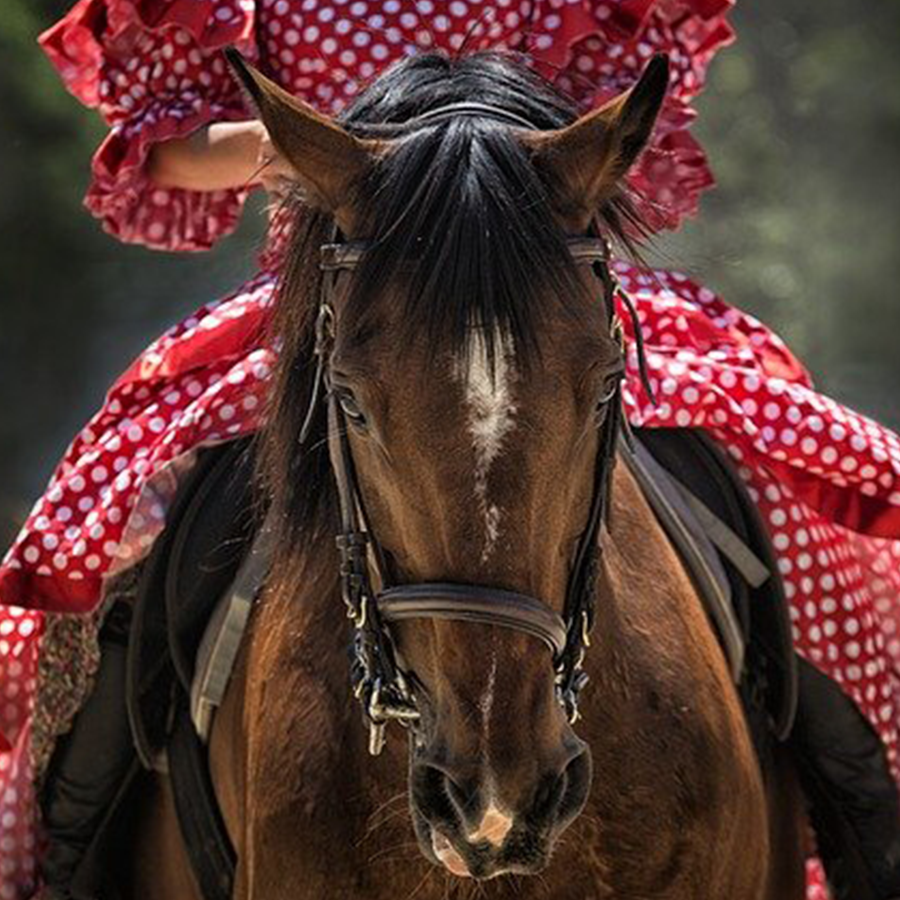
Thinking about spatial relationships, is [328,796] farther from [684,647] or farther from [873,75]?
[873,75]

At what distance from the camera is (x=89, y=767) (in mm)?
4887

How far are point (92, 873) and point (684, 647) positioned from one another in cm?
138

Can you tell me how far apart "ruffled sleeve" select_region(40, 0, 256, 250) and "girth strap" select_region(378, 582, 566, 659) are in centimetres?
189

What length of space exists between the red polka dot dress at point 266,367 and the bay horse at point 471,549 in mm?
427

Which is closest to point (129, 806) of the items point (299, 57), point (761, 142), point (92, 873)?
point (92, 873)

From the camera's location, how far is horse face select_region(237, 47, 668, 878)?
11.2 feet

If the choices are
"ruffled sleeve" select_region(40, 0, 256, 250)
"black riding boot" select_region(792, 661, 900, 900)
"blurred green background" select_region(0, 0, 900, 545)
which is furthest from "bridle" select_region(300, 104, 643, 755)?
"blurred green background" select_region(0, 0, 900, 545)

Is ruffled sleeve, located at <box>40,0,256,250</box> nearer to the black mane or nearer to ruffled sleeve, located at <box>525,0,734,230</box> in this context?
ruffled sleeve, located at <box>525,0,734,230</box>

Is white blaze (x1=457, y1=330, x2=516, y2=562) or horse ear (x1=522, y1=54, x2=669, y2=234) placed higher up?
horse ear (x1=522, y1=54, x2=669, y2=234)

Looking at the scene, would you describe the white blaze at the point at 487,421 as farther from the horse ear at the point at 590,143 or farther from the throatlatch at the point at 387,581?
the horse ear at the point at 590,143

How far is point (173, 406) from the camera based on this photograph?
15.7ft

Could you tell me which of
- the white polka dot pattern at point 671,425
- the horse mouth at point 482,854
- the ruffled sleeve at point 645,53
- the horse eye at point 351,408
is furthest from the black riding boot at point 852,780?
the horse eye at point 351,408

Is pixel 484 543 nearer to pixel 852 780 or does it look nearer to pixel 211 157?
pixel 852 780

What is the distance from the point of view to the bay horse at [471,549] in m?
3.41
